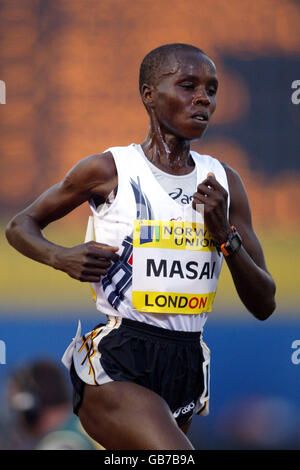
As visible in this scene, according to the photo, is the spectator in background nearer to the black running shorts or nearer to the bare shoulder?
the black running shorts

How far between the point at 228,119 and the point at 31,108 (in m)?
1.18

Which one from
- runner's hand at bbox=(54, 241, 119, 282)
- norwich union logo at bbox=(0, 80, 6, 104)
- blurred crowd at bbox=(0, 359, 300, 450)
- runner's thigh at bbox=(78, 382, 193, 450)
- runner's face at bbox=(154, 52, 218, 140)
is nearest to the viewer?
runner's thigh at bbox=(78, 382, 193, 450)

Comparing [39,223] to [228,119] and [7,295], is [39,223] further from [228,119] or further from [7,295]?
[228,119]

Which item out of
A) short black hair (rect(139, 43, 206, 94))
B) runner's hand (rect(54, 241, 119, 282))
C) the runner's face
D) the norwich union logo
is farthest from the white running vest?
the norwich union logo

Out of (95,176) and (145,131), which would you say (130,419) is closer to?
(95,176)

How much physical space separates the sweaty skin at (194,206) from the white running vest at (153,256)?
8 centimetres

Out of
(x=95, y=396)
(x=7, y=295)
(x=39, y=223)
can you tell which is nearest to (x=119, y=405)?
(x=95, y=396)

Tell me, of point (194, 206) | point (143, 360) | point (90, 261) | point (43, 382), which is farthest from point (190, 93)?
point (43, 382)

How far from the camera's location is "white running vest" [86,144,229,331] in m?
2.52

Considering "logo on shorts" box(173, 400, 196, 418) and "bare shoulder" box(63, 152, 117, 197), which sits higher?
"bare shoulder" box(63, 152, 117, 197)

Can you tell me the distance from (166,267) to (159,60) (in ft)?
2.59

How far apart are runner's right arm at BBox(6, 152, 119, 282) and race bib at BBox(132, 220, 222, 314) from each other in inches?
4.6

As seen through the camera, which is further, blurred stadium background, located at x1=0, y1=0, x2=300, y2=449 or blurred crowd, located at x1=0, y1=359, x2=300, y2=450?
blurred stadium background, located at x1=0, y1=0, x2=300, y2=449

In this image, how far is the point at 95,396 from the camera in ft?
8.06
